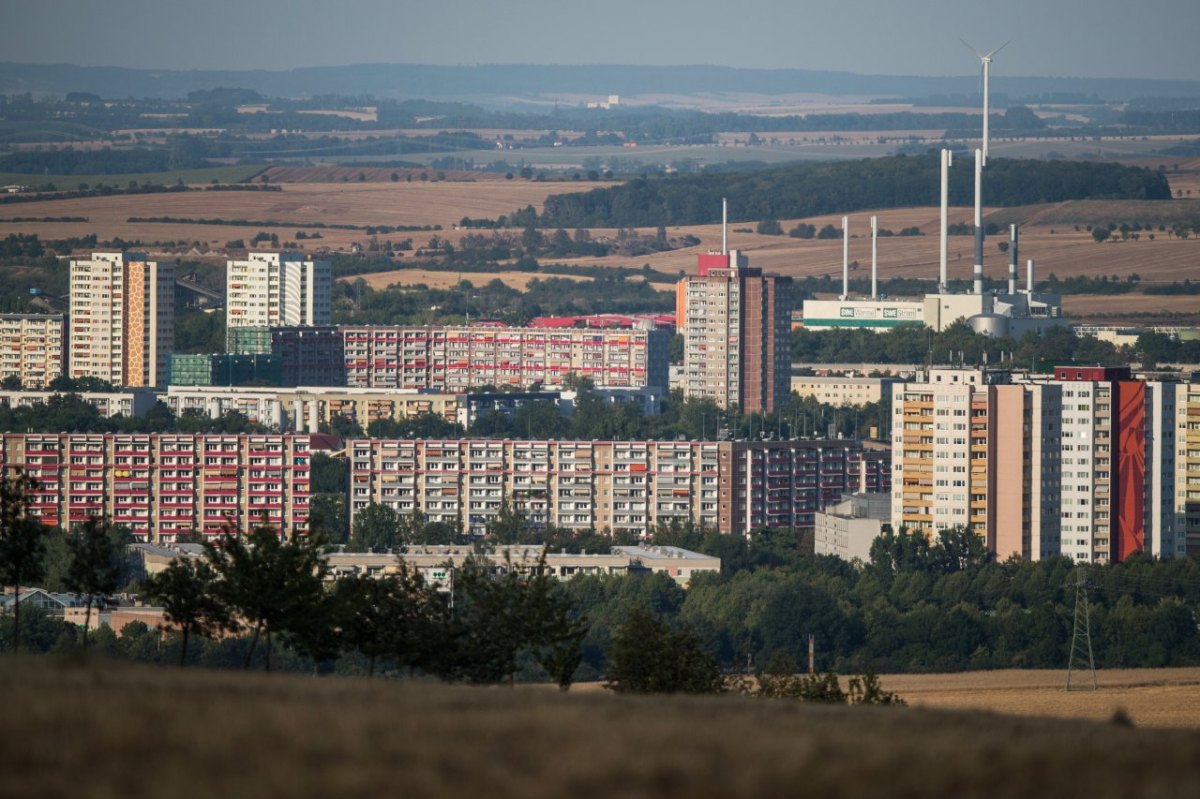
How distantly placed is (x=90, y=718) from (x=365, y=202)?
150474mm

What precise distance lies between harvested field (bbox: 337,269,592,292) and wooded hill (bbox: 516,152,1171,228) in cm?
2450

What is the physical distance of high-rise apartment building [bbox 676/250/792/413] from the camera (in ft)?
295

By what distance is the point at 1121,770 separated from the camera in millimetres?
14148

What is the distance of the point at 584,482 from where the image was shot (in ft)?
205

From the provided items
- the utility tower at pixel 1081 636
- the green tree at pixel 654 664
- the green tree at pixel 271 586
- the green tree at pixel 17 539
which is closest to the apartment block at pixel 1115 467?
the utility tower at pixel 1081 636

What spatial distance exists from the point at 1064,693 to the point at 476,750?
26.1 m

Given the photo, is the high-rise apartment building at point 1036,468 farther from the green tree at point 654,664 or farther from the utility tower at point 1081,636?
the green tree at point 654,664

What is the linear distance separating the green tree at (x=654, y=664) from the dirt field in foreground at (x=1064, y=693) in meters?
8.03

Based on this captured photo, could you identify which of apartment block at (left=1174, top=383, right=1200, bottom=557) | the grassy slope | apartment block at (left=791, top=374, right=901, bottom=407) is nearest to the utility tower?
apartment block at (left=1174, top=383, right=1200, bottom=557)

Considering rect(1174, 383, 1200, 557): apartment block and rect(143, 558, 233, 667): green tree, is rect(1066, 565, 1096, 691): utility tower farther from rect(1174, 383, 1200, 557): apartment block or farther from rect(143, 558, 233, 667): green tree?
rect(143, 558, 233, 667): green tree

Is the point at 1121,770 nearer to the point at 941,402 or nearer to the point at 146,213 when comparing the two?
the point at 941,402

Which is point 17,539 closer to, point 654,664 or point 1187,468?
point 654,664

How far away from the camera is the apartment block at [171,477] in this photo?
59.8 metres

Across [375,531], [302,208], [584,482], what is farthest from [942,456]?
[302,208]
